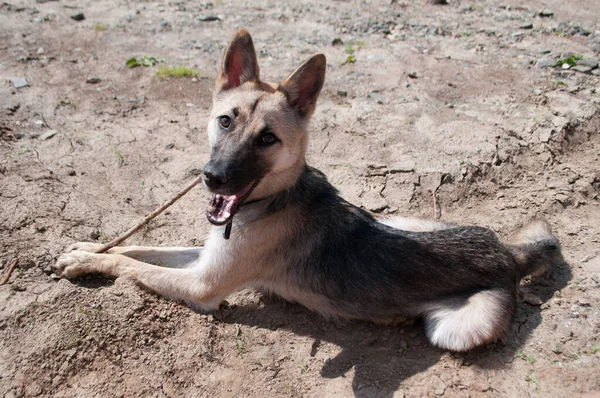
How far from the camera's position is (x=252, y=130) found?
15.3 feet

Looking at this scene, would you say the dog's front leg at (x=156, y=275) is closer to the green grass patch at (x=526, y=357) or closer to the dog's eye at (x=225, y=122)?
the dog's eye at (x=225, y=122)

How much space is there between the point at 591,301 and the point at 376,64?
609cm

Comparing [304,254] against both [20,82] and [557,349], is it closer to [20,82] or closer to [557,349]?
[557,349]

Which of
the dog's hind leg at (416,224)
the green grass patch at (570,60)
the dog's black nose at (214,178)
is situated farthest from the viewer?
the green grass patch at (570,60)

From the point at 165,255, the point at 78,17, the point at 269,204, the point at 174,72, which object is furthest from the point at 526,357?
the point at 78,17

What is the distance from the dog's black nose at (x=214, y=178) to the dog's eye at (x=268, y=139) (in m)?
0.63

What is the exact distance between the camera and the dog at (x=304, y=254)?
4723 mm

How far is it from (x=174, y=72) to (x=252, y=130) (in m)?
5.18

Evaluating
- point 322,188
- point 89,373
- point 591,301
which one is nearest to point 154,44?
point 322,188

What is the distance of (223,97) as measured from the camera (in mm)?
5117

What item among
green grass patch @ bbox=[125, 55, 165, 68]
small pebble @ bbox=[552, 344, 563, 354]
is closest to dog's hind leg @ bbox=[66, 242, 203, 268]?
small pebble @ bbox=[552, 344, 563, 354]

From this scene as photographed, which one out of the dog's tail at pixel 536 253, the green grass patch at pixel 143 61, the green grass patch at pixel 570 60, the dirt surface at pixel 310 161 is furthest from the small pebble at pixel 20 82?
the green grass patch at pixel 570 60

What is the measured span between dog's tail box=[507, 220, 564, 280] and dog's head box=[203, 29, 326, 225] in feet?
8.45

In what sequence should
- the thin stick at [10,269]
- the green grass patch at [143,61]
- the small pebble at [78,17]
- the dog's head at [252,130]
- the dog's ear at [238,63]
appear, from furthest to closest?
the small pebble at [78,17]
the green grass patch at [143,61]
the dog's ear at [238,63]
the thin stick at [10,269]
the dog's head at [252,130]
